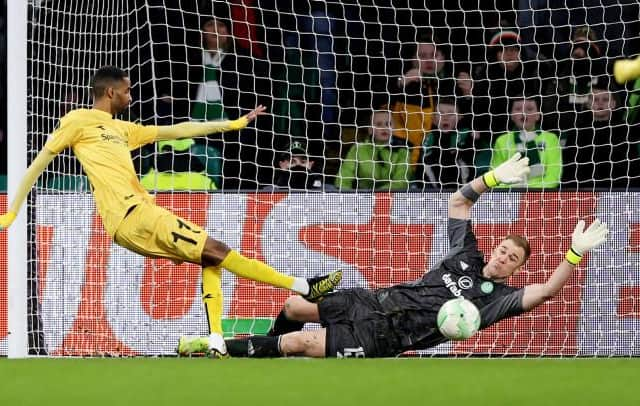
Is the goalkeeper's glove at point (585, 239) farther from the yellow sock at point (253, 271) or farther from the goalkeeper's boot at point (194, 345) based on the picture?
the goalkeeper's boot at point (194, 345)

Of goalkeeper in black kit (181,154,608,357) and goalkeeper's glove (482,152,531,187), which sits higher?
goalkeeper's glove (482,152,531,187)

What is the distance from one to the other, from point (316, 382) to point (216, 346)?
1.78 m

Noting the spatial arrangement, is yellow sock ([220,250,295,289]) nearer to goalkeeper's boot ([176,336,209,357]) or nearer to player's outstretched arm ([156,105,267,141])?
goalkeeper's boot ([176,336,209,357])

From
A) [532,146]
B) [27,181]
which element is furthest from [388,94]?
[27,181]

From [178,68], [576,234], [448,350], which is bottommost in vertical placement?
[448,350]

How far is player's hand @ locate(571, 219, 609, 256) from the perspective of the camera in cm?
873

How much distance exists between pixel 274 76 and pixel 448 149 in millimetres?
1607

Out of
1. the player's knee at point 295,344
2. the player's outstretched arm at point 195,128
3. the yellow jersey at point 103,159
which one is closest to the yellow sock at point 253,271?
the player's knee at point 295,344

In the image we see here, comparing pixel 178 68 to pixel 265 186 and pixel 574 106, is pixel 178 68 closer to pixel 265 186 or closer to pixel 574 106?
pixel 265 186

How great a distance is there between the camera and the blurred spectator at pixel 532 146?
9898 millimetres

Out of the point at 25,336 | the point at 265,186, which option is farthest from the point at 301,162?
the point at 25,336

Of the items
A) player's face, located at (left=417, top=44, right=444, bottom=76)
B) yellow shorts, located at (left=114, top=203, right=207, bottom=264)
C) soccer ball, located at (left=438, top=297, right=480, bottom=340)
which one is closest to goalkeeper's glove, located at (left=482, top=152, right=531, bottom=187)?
soccer ball, located at (left=438, top=297, right=480, bottom=340)

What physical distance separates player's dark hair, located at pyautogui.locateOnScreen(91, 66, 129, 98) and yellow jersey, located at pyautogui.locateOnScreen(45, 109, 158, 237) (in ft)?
0.57

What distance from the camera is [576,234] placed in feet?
28.6
